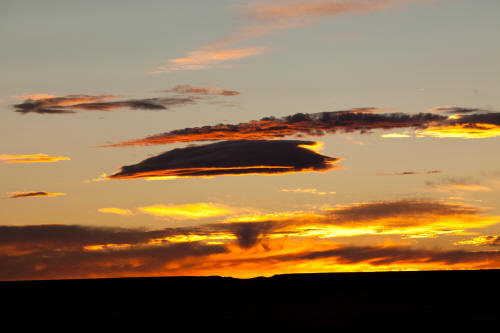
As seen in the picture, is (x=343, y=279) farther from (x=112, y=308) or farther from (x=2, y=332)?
(x=2, y=332)

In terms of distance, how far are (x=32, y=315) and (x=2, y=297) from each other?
128ft

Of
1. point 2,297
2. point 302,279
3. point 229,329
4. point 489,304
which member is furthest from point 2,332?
point 302,279

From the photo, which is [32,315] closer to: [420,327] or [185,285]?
[420,327]

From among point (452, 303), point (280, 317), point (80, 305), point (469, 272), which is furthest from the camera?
point (469, 272)

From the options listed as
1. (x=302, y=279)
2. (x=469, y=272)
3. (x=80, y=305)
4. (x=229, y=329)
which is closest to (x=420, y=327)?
Answer: (x=229, y=329)

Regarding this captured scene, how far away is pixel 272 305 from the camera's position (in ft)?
257

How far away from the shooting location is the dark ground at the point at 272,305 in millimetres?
57562

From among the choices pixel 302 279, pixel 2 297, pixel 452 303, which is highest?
pixel 302 279

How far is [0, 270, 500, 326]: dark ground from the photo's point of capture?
57562mm

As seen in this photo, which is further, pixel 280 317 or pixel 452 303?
pixel 452 303

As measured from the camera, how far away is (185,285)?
126625 millimetres

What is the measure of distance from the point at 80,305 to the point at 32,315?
628 inches

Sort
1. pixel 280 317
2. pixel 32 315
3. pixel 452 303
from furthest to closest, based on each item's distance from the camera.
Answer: pixel 452 303
pixel 32 315
pixel 280 317

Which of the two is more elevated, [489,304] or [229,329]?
[489,304]
